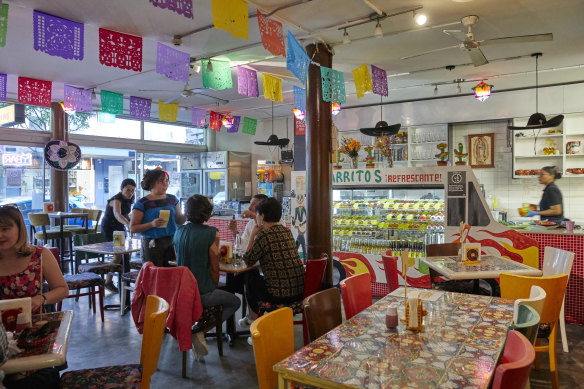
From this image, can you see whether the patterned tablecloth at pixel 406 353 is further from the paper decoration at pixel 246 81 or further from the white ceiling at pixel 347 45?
the paper decoration at pixel 246 81

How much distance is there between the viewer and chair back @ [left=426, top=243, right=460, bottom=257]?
15.0ft

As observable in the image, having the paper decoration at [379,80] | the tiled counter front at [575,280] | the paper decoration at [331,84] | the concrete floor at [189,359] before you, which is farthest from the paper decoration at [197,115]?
the tiled counter front at [575,280]

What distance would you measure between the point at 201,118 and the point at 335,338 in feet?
24.1

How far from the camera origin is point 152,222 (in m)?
4.56

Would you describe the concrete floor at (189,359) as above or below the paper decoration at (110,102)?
below

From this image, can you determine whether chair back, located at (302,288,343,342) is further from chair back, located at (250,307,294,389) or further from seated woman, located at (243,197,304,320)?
seated woman, located at (243,197,304,320)

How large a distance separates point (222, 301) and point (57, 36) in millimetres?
2938

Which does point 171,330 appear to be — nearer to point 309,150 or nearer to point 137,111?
point 309,150

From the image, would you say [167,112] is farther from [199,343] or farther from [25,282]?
[25,282]

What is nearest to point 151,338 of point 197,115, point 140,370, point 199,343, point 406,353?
point 140,370

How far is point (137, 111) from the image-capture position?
310 inches

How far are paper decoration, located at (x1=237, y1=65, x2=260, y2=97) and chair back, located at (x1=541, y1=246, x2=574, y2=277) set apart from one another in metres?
4.32

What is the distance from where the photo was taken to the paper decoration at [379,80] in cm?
615

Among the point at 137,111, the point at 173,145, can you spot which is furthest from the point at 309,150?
the point at 173,145
